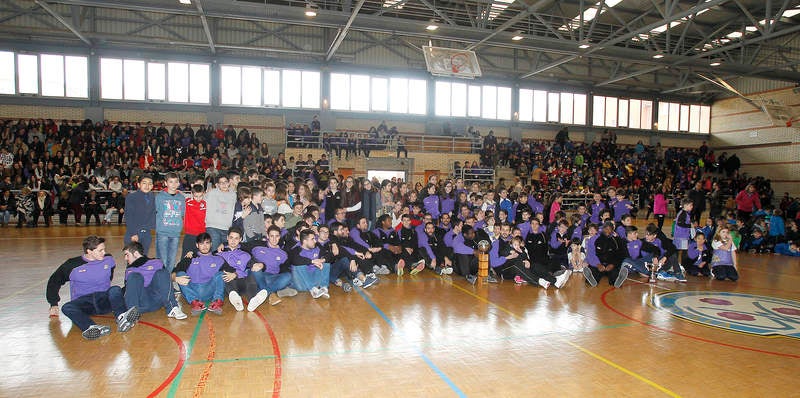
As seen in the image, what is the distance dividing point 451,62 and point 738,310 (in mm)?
12740

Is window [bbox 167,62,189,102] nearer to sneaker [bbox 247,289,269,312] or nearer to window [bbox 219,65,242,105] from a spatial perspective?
window [bbox 219,65,242,105]

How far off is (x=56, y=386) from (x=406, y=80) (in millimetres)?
25382

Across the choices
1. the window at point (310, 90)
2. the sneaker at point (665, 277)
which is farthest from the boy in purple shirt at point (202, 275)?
the window at point (310, 90)

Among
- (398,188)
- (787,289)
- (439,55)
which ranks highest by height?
(439,55)

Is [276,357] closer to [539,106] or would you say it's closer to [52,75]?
[52,75]

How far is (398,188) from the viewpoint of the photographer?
41.5ft

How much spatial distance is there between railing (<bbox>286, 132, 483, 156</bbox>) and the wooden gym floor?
610 inches

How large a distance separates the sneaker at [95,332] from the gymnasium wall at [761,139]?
3419 cm

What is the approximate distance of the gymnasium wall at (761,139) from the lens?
28.2 meters

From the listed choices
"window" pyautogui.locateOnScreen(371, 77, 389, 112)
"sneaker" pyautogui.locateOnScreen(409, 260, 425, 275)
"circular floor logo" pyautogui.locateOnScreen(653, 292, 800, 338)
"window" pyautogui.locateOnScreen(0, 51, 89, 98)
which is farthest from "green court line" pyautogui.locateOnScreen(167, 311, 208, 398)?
"window" pyautogui.locateOnScreen(0, 51, 89, 98)

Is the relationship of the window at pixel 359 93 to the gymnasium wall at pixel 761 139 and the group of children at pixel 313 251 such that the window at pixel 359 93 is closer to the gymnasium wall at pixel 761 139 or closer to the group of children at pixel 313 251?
the group of children at pixel 313 251

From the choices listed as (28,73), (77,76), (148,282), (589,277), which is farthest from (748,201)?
(28,73)

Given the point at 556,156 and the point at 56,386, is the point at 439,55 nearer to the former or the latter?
Result: the point at 556,156

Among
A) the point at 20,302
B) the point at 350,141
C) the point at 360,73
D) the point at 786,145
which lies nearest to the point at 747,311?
the point at 20,302
